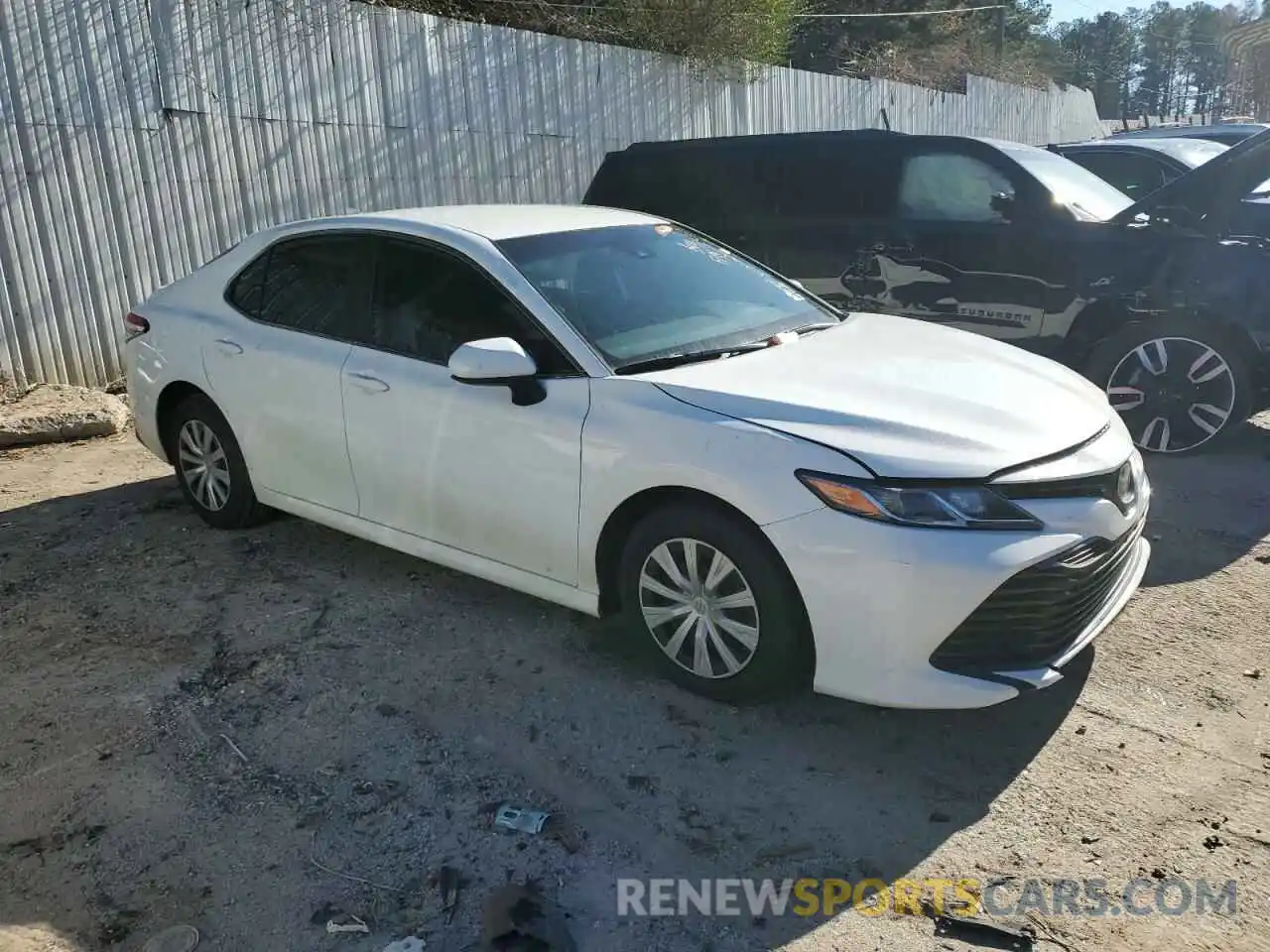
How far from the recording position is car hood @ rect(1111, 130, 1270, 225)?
6.13 meters

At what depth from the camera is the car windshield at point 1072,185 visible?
6.51 meters

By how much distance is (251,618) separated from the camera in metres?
4.36

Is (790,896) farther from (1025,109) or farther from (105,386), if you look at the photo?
(1025,109)

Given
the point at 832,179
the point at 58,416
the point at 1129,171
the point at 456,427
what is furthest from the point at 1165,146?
the point at 58,416

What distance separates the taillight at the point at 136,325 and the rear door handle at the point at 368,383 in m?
1.76

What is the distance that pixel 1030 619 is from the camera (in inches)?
121

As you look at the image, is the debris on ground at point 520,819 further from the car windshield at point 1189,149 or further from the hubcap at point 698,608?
the car windshield at point 1189,149

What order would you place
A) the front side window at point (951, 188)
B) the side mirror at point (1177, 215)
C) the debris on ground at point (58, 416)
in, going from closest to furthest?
the side mirror at point (1177, 215) < the front side window at point (951, 188) < the debris on ground at point (58, 416)

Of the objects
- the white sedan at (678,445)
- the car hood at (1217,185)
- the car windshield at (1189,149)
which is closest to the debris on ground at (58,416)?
the white sedan at (678,445)

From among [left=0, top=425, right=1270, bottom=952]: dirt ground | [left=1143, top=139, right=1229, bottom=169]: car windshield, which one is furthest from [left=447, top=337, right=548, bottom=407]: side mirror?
[left=1143, top=139, right=1229, bottom=169]: car windshield

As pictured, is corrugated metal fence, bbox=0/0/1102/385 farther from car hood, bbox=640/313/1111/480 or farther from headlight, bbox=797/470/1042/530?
headlight, bbox=797/470/1042/530

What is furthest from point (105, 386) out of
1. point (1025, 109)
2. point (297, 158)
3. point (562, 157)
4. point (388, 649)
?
point (1025, 109)

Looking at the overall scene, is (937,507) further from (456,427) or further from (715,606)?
(456,427)

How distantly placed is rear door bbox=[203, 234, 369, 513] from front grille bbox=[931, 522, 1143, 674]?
2.64 meters
